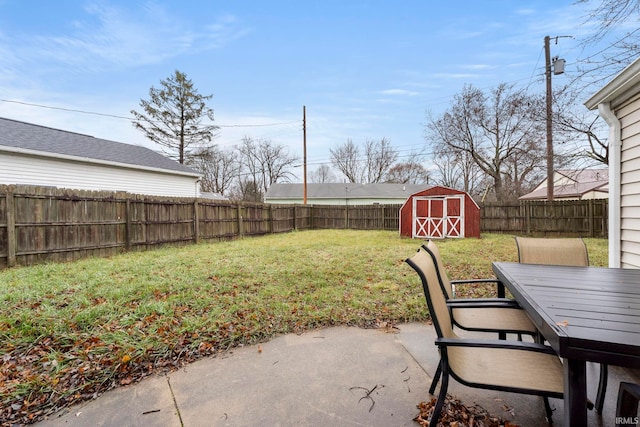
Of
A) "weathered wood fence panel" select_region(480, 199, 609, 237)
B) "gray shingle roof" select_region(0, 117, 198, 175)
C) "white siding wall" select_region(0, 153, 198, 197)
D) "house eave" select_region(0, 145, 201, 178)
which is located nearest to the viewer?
"house eave" select_region(0, 145, 201, 178)

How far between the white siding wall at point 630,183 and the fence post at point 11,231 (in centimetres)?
938

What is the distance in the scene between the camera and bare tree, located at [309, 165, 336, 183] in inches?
1496

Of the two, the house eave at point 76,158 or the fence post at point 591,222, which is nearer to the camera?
the house eave at point 76,158

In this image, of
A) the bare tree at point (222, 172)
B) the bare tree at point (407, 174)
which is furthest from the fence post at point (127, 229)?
the bare tree at point (407, 174)

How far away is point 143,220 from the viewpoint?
7.40 m

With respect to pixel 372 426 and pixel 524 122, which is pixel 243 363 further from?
pixel 524 122

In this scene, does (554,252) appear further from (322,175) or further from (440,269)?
(322,175)

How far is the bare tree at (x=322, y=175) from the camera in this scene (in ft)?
125

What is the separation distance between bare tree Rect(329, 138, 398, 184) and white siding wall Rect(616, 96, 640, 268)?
30113mm

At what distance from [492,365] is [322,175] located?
37509mm

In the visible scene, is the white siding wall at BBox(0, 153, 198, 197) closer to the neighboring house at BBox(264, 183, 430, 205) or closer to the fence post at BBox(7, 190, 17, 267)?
the fence post at BBox(7, 190, 17, 267)

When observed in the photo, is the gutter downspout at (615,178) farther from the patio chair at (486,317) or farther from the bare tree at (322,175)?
the bare tree at (322,175)

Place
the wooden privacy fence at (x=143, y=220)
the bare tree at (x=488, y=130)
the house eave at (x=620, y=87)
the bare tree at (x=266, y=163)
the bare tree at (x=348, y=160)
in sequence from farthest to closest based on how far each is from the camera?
the bare tree at (x=348, y=160), the bare tree at (x=266, y=163), the bare tree at (x=488, y=130), the wooden privacy fence at (x=143, y=220), the house eave at (x=620, y=87)

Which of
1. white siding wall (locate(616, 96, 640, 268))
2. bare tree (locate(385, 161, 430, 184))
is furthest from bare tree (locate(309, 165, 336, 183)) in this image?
white siding wall (locate(616, 96, 640, 268))
